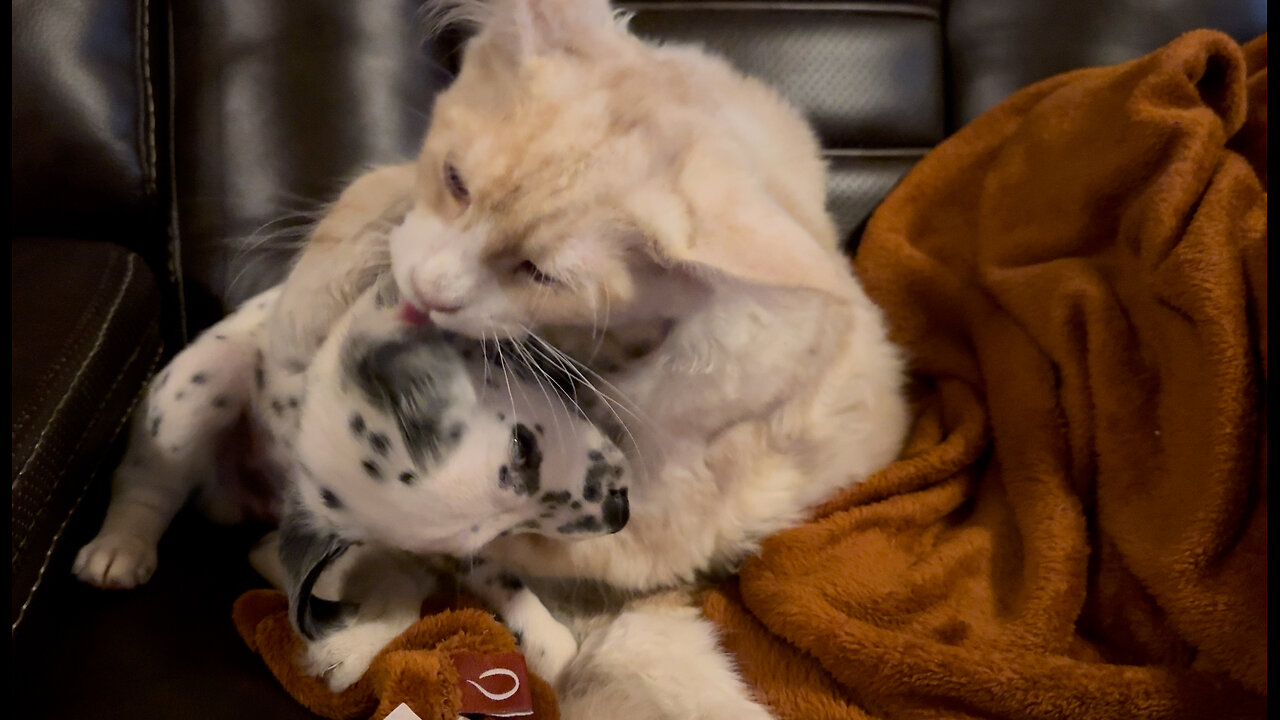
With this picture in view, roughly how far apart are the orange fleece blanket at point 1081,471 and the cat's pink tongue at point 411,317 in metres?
0.49

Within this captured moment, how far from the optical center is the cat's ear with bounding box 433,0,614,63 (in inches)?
30.0

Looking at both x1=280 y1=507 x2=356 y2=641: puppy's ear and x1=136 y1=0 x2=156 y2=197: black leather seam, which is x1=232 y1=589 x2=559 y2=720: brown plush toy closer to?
x1=280 y1=507 x2=356 y2=641: puppy's ear

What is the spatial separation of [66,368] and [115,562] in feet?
0.71

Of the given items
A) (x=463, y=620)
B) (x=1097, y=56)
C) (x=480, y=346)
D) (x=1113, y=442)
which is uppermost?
(x=1097, y=56)

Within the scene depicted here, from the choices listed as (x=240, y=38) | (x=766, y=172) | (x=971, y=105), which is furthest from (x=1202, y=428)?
(x=240, y=38)

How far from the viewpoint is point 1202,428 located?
0.80m

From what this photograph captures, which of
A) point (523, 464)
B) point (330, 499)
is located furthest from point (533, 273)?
point (330, 499)

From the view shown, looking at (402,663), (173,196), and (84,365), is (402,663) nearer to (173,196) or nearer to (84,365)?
(84,365)

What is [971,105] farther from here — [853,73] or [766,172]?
[766,172]

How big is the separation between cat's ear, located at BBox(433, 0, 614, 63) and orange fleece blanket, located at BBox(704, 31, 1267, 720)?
612 mm

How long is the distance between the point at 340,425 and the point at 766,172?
0.51 metres

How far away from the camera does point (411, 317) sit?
757 mm

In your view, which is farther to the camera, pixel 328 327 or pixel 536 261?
pixel 328 327

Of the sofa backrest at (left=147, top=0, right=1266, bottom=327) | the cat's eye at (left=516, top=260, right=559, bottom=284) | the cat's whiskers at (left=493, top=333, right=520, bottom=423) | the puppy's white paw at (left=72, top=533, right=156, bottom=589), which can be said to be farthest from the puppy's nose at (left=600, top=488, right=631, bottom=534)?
the sofa backrest at (left=147, top=0, right=1266, bottom=327)
